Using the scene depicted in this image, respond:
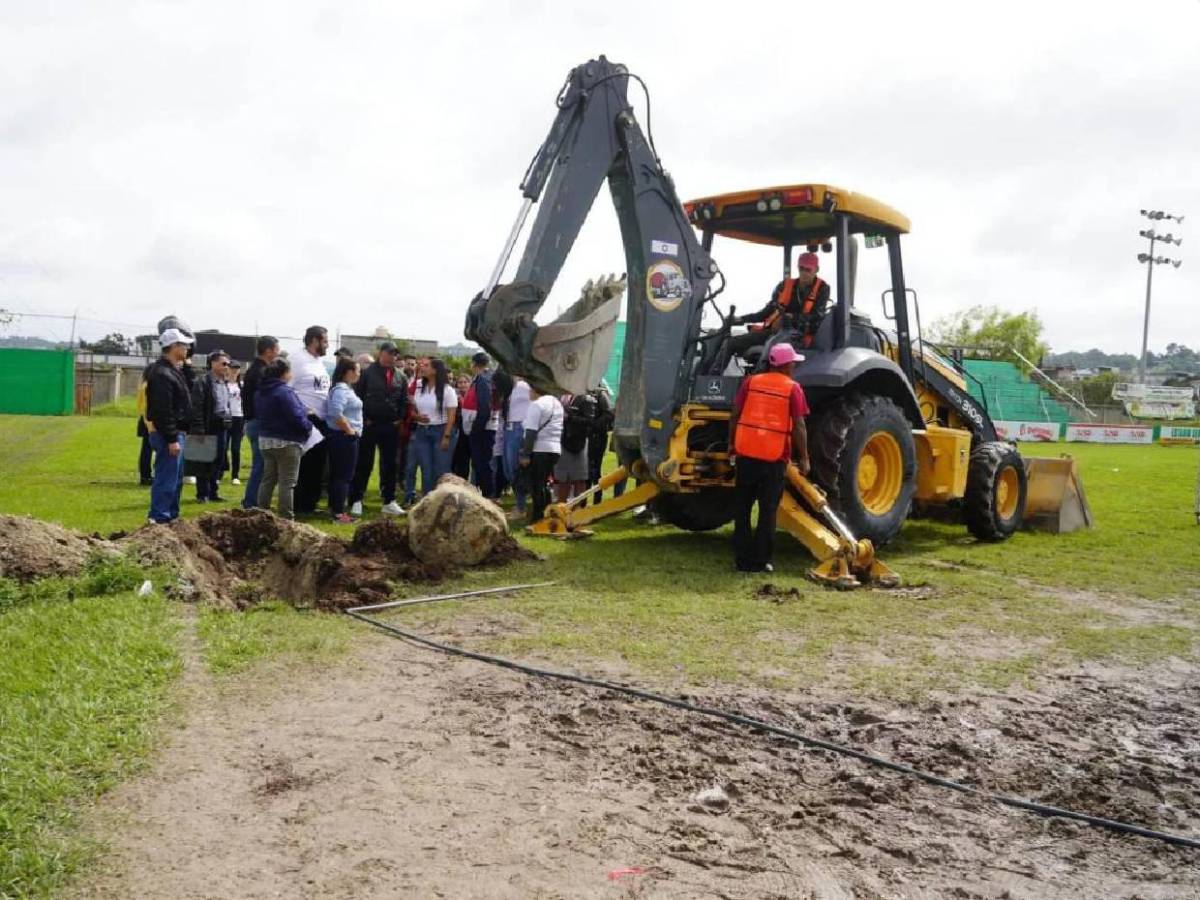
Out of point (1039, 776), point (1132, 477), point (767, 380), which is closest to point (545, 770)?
point (1039, 776)

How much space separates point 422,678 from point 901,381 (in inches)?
228

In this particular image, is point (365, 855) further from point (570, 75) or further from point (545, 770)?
point (570, 75)

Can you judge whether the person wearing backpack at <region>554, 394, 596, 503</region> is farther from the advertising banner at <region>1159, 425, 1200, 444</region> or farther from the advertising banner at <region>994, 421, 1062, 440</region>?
the advertising banner at <region>1159, 425, 1200, 444</region>

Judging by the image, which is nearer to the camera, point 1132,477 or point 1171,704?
point 1171,704

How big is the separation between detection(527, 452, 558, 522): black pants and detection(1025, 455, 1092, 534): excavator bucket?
16.9 ft

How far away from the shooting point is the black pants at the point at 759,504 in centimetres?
797

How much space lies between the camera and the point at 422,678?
5008 millimetres

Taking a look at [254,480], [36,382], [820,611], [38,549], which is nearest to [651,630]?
[820,611]

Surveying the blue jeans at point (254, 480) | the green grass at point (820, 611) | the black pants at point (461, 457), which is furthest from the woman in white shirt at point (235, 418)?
the blue jeans at point (254, 480)

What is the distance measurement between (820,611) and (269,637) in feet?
11.3

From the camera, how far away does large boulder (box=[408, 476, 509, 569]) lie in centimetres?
763

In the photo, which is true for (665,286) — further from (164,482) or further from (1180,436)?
(1180,436)

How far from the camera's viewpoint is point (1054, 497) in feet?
36.9

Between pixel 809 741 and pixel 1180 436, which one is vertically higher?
pixel 1180 436
